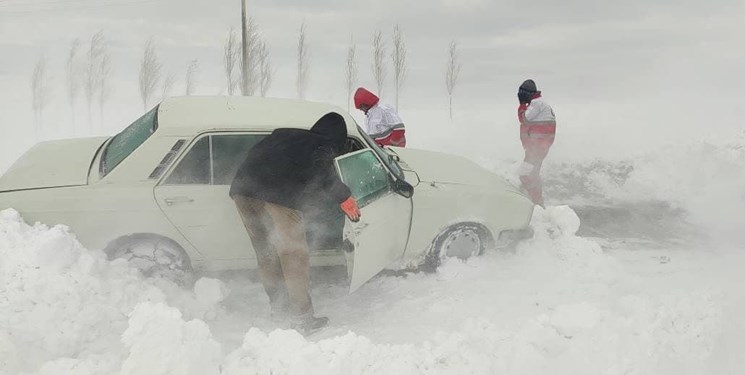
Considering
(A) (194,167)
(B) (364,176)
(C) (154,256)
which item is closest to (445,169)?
(B) (364,176)

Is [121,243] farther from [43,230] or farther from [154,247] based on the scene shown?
[43,230]

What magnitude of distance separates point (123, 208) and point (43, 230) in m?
0.53

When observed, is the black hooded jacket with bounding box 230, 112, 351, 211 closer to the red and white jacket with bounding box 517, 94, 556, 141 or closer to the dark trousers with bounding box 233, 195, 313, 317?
the dark trousers with bounding box 233, 195, 313, 317

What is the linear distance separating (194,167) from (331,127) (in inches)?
45.1

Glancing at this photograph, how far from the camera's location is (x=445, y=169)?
17.4 ft

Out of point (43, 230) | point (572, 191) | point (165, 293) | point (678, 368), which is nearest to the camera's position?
point (678, 368)

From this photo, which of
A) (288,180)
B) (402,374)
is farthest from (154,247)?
(402,374)

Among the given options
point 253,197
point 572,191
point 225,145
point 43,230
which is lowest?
point 572,191

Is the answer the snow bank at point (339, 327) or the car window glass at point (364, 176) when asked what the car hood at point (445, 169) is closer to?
the car window glass at point (364, 176)

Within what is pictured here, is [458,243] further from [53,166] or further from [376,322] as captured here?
[53,166]

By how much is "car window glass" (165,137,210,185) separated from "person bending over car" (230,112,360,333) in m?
0.41

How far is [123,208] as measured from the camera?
13.5 ft

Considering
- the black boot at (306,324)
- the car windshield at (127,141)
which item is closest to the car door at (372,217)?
the black boot at (306,324)

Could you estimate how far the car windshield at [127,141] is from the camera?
437 cm
